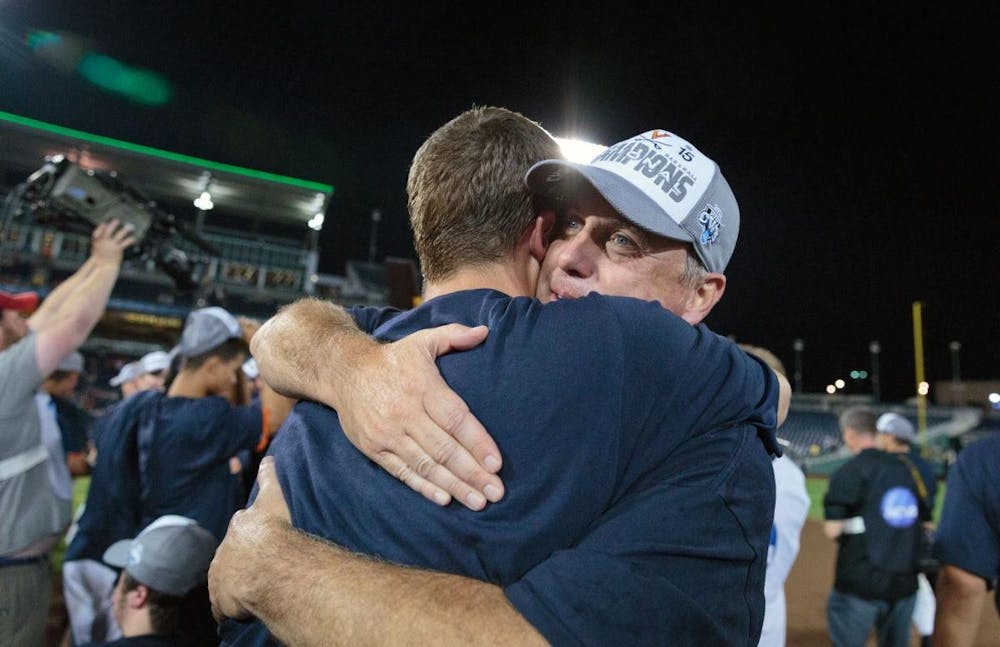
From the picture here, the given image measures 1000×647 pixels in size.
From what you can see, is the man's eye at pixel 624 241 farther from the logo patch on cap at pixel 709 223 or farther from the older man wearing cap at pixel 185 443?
the older man wearing cap at pixel 185 443

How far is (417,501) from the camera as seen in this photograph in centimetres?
106

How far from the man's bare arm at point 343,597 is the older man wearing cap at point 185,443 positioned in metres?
2.35

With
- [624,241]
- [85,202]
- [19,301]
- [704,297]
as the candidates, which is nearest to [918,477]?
[704,297]

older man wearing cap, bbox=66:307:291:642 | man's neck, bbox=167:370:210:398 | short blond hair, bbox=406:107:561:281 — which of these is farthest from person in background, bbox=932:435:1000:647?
man's neck, bbox=167:370:210:398

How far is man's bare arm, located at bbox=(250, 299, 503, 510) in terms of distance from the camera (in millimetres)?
1022

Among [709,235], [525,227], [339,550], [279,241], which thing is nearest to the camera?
[339,550]

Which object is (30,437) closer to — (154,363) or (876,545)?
(154,363)

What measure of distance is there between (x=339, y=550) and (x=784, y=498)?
9.23ft

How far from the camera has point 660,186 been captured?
4.65ft

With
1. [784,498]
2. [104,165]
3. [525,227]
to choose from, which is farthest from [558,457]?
[104,165]

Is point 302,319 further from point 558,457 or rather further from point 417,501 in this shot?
point 558,457

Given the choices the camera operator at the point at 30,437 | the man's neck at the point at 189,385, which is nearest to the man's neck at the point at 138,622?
the camera operator at the point at 30,437

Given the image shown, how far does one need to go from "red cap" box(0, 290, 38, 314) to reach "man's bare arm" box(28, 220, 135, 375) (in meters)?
0.16

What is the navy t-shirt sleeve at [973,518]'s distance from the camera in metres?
2.53
